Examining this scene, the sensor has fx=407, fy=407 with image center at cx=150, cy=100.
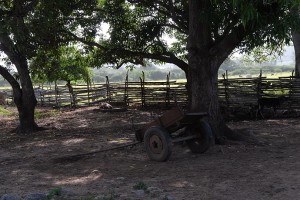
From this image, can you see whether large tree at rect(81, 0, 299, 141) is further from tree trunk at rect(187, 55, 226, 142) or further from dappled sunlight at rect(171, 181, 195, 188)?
dappled sunlight at rect(171, 181, 195, 188)

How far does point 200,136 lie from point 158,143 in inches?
40.2

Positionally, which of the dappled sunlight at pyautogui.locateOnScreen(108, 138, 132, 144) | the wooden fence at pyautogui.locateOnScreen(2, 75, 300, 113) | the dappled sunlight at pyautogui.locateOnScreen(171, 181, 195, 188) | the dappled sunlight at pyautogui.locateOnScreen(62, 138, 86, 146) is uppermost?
the wooden fence at pyautogui.locateOnScreen(2, 75, 300, 113)

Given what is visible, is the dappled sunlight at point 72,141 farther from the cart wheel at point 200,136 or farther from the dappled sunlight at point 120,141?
the cart wheel at point 200,136

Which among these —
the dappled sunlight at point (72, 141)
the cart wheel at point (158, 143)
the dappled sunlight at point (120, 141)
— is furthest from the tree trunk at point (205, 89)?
the dappled sunlight at point (72, 141)

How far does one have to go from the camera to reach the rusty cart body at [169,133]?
7789 millimetres

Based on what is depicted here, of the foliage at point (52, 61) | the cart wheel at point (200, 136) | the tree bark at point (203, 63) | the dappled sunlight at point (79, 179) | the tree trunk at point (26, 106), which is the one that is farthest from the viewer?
the foliage at point (52, 61)

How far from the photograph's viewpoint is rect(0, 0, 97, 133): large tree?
10.2 meters

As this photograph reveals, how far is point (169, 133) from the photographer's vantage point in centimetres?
821


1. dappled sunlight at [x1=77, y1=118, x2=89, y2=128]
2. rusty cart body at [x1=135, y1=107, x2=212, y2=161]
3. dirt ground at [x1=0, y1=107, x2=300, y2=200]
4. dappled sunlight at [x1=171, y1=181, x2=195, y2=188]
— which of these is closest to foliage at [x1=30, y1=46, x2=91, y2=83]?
dappled sunlight at [x1=77, y1=118, x2=89, y2=128]

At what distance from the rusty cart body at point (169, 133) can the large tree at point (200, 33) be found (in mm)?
1083

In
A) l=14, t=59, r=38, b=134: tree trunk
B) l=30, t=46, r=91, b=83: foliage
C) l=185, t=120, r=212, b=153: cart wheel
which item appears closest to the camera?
l=185, t=120, r=212, b=153: cart wheel

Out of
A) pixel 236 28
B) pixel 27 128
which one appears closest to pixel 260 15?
pixel 236 28

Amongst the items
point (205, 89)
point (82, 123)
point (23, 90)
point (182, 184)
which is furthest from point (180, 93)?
point (182, 184)

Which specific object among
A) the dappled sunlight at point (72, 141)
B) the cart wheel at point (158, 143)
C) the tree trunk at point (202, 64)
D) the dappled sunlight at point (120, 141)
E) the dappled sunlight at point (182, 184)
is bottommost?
the dappled sunlight at point (182, 184)
